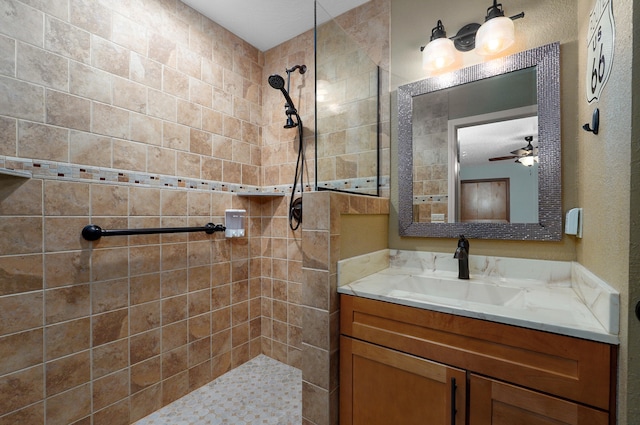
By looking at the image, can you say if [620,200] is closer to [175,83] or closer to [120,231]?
[120,231]

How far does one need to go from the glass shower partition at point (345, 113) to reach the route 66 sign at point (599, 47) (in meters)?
0.93

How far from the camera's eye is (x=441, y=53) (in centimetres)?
143

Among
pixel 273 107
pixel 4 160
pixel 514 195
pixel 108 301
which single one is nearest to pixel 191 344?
pixel 108 301

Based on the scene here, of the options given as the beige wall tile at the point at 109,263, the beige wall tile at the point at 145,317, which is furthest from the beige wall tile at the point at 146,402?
the beige wall tile at the point at 109,263

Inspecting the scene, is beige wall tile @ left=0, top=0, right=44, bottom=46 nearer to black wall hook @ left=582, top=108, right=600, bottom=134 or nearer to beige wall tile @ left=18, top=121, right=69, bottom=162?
beige wall tile @ left=18, top=121, right=69, bottom=162

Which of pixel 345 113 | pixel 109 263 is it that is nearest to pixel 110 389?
pixel 109 263

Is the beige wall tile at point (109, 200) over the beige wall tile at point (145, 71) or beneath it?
beneath

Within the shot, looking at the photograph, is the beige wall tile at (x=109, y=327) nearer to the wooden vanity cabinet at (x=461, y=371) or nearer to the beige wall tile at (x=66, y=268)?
the beige wall tile at (x=66, y=268)

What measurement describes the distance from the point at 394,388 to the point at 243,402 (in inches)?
41.8

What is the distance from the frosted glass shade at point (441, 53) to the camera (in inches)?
56.1

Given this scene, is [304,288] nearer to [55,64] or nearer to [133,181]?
[133,181]

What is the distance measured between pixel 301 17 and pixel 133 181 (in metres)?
1.53

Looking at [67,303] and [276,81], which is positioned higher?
[276,81]

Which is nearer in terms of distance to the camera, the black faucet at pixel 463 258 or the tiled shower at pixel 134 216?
the tiled shower at pixel 134 216
